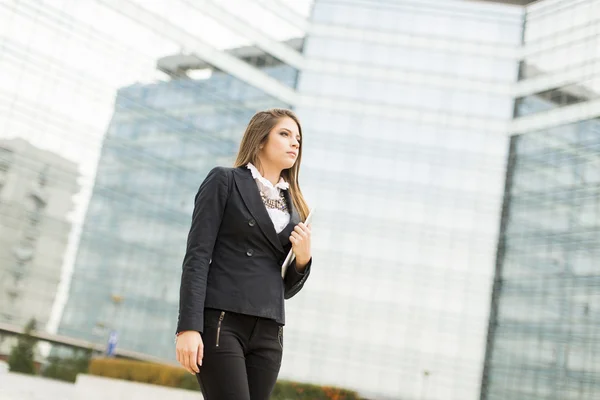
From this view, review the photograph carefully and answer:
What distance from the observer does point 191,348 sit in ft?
7.94

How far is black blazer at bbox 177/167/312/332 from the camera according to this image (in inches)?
99.3

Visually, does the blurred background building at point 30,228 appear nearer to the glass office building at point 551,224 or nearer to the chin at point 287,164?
the glass office building at point 551,224

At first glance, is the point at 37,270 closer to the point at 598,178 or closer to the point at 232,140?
the point at 232,140

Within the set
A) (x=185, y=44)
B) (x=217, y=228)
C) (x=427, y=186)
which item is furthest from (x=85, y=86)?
(x=217, y=228)

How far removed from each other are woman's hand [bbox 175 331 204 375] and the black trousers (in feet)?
0.14

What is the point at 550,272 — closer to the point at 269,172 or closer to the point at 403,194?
the point at 403,194

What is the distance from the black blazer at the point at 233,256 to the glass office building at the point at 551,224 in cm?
3850

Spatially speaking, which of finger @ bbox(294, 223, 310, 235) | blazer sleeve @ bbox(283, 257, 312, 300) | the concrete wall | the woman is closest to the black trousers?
the woman

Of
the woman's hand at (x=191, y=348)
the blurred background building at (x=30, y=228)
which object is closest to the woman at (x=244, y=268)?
the woman's hand at (x=191, y=348)

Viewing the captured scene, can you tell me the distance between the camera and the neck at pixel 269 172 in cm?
298

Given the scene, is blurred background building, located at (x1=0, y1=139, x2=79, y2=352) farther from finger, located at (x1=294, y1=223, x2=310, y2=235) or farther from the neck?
finger, located at (x1=294, y1=223, x2=310, y2=235)

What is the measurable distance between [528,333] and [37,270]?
2503cm

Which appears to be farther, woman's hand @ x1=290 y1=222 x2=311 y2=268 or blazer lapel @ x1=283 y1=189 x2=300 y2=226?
blazer lapel @ x1=283 y1=189 x2=300 y2=226

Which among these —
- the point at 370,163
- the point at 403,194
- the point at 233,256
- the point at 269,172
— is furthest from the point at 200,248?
the point at 370,163
